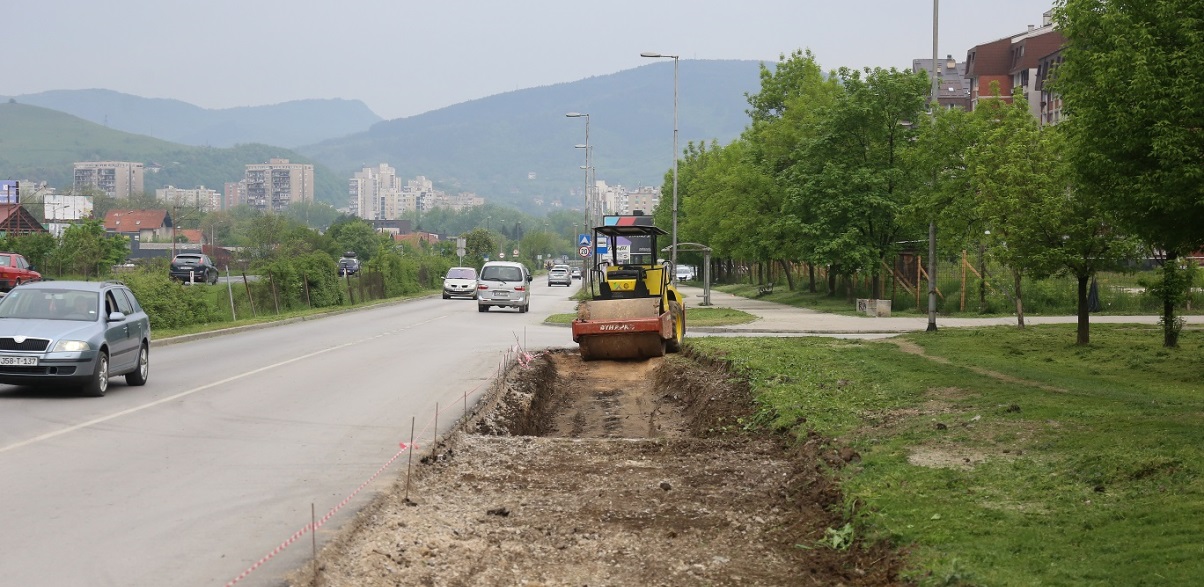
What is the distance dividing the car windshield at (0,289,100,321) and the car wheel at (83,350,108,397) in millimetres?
922

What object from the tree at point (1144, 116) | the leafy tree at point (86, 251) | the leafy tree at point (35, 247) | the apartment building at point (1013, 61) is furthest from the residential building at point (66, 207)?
the tree at point (1144, 116)

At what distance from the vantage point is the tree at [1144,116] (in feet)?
46.1

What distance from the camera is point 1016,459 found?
32.7 ft

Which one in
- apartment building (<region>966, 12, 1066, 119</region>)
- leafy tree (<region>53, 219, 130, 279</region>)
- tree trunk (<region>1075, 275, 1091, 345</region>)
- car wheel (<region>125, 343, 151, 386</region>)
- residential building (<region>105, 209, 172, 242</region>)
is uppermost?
apartment building (<region>966, 12, 1066, 119</region>)

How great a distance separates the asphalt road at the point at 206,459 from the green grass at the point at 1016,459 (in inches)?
153

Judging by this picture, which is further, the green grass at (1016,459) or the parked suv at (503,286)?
the parked suv at (503,286)

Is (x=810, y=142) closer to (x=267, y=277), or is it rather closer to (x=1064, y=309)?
(x=1064, y=309)

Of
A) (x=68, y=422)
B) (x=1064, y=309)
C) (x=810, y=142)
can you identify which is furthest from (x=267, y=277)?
(x=68, y=422)

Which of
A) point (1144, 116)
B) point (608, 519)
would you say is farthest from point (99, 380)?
point (1144, 116)

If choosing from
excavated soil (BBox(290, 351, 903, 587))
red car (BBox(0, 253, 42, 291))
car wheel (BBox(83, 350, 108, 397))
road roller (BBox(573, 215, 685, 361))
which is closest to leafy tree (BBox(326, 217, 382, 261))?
red car (BBox(0, 253, 42, 291))

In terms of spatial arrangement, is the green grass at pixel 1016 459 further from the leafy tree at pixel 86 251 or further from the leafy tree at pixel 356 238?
the leafy tree at pixel 356 238

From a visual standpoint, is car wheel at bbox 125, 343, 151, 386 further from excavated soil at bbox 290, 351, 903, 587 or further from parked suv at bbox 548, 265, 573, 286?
parked suv at bbox 548, 265, 573, 286

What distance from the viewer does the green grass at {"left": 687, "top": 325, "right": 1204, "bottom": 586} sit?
22.7ft

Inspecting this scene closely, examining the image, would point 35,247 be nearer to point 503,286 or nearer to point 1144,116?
point 503,286
